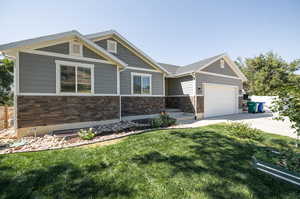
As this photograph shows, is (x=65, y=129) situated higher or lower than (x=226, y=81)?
lower

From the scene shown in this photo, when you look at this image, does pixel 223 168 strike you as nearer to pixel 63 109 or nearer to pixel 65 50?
pixel 63 109

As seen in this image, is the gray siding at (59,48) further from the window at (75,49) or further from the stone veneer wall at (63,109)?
the stone veneer wall at (63,109)

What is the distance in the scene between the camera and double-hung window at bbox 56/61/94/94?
18.1 ft

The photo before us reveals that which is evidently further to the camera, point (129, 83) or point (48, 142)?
point (129, 83)

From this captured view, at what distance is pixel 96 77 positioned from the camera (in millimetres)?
6344

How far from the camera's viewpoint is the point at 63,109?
5.54 m

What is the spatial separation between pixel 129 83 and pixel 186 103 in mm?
4986

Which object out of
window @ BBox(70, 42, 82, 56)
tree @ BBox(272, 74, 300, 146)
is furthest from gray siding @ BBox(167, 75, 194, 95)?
window @ BBox(70, 42, 82, 56)

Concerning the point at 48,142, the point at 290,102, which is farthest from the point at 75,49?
the point at 290,102

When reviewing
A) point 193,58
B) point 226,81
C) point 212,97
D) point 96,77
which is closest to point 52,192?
point 96,77

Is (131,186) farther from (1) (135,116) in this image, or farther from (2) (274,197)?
(1) (135,116)

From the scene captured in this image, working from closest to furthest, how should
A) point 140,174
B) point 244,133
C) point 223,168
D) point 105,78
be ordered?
point 140,174 < point 223,168 < point 244,133 < point 105,78

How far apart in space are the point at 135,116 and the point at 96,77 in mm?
3470

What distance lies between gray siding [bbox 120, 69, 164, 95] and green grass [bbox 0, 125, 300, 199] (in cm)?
488
